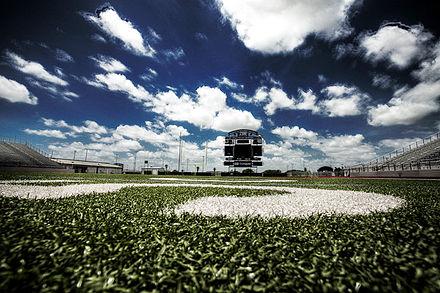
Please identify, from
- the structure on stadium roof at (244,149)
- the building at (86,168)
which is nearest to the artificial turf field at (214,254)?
the structure on stadium roof at (244,149)

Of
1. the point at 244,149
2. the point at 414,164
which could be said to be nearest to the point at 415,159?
the point at 414,164

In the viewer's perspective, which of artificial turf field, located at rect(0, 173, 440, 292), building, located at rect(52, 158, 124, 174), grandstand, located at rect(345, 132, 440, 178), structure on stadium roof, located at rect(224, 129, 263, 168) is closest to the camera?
artificial turf field, located at rect(0, 173, 440, 292)

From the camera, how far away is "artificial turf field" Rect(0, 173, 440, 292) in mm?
1785

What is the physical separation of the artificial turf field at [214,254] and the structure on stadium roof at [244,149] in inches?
1710

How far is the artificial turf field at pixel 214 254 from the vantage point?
178 cm

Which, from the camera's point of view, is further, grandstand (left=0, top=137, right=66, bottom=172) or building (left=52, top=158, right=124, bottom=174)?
building (left=52, top=158, right=124, bottom=174)

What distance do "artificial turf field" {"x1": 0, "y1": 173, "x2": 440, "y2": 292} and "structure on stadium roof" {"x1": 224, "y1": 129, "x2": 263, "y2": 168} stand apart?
4344 cm

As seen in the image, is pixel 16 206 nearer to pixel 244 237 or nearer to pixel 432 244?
pixel 244 237

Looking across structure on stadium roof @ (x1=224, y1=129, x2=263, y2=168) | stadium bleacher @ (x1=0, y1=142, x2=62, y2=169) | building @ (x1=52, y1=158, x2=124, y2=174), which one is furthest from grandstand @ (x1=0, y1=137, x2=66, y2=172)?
structure on stadium roof @ (x1=224, y1=129, x2=263, y2=168)

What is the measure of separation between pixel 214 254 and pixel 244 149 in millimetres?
45012

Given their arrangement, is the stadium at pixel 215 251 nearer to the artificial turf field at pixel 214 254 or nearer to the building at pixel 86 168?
the artificial turf field at pixel 214 254

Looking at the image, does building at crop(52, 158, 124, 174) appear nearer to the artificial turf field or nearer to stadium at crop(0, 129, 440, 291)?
stadium at crop(0, 129, 440, 291)

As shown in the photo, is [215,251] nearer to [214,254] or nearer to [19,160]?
[214,254]

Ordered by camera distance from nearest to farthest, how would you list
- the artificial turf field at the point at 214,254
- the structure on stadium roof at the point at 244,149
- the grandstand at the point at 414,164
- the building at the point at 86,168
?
the artificial turf field at the point at 214,254 → the grandstand at the point at 414,164 → the structure on stadium roof at the point at 244,149 → the building at the point at 86,168
